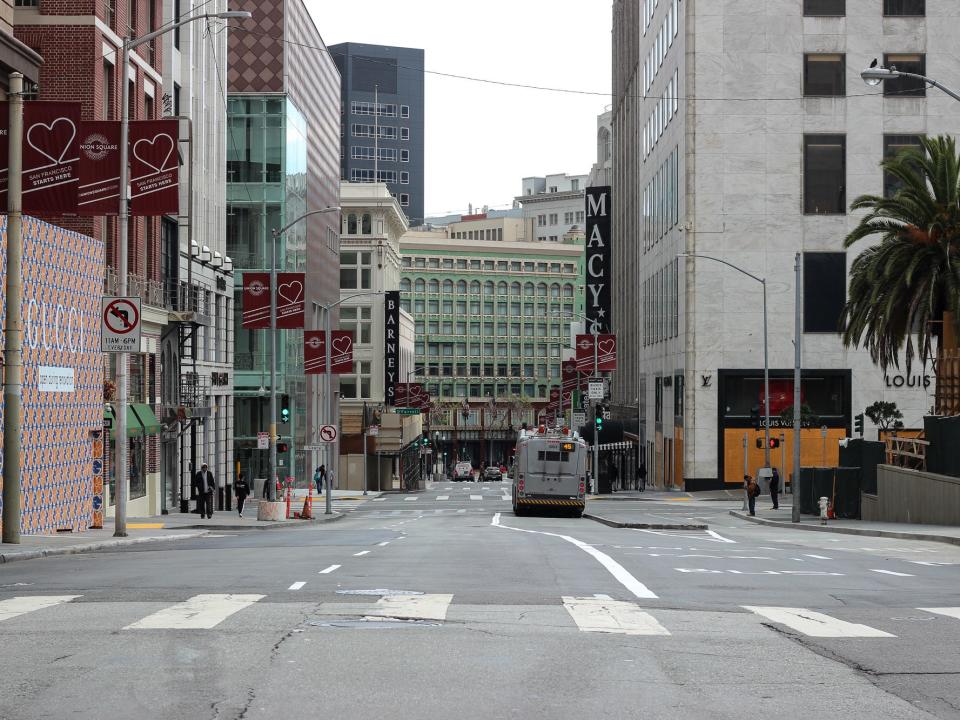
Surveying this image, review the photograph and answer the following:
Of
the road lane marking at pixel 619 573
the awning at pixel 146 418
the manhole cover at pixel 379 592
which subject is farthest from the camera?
the awning at pixel 146 418

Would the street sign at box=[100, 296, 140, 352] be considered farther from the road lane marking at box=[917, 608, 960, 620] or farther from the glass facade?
the glass facade

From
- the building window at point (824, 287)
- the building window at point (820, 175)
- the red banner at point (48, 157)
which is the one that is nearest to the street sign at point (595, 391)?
the building window at point (824, 287)

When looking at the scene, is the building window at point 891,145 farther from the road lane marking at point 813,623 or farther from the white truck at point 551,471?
the road lane marking at point 813,623

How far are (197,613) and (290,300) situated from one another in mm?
37240

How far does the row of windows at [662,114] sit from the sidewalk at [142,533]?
31117mm

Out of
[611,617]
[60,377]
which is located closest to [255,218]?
[60,377]

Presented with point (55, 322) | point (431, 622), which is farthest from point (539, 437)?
point (431, 622)

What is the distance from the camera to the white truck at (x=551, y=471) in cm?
4869

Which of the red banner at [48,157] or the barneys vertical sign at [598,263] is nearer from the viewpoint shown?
the red banner at [48,157]

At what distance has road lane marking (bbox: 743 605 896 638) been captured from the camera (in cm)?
1212

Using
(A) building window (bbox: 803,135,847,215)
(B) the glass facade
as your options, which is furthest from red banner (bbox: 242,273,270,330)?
(A) building window (bbox: 803,135,847,215)

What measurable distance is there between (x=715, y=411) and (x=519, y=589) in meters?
56.0

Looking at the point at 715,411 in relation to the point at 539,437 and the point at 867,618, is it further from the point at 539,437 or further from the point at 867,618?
the point at 867,618

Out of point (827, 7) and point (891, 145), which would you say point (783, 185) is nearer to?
point (891, 145)
